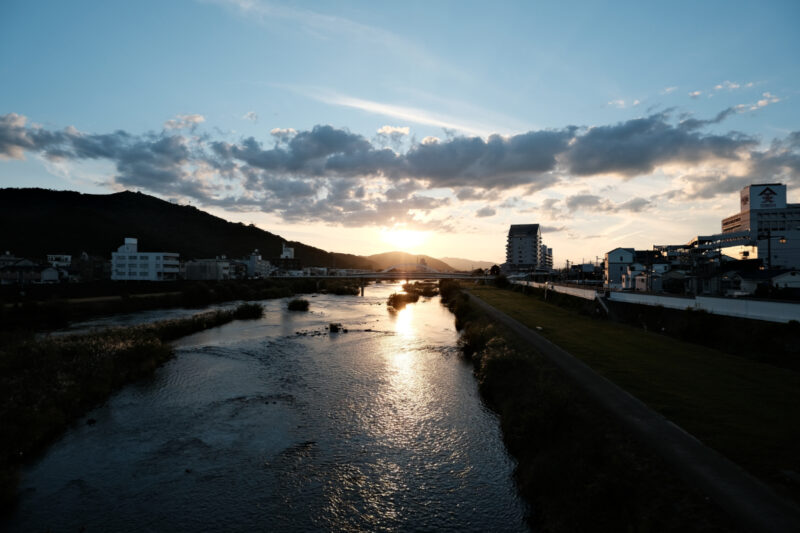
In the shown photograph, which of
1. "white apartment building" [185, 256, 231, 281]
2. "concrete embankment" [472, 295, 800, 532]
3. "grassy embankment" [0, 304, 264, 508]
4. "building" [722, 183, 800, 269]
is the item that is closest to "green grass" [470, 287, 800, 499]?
"concrete embankment" [472, 295, 800, 532]

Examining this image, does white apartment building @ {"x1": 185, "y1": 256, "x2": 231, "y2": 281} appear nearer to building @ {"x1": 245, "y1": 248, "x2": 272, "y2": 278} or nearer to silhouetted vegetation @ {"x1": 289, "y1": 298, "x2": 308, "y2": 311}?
building @ {"x1": 245, "y1": 248, "x2": 272, "y2": 278}

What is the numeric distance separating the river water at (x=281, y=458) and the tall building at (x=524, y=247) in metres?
146

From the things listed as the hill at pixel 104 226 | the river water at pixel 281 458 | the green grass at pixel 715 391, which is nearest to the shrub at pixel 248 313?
the river water at pixel 281 458

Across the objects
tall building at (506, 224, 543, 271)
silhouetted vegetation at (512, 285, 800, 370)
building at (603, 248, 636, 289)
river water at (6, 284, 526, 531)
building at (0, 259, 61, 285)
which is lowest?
river water at (6, 284, 526, 531)

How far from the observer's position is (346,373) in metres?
23.5

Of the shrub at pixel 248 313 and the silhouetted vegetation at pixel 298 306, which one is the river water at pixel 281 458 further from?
the silhouetted vegetation at pixel 298 306

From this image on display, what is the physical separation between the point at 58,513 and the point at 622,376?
1903 cm

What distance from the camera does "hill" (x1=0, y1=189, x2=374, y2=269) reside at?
114 meters

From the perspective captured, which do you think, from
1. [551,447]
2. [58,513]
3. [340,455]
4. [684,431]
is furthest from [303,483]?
[684,431]

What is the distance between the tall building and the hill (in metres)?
117

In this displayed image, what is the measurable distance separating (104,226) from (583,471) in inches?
6361

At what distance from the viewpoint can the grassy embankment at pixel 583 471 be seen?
25.2ft

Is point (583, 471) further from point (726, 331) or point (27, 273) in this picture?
point (27, 273)

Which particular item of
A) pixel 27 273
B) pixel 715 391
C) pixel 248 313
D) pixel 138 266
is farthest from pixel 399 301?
pixel 27 273
